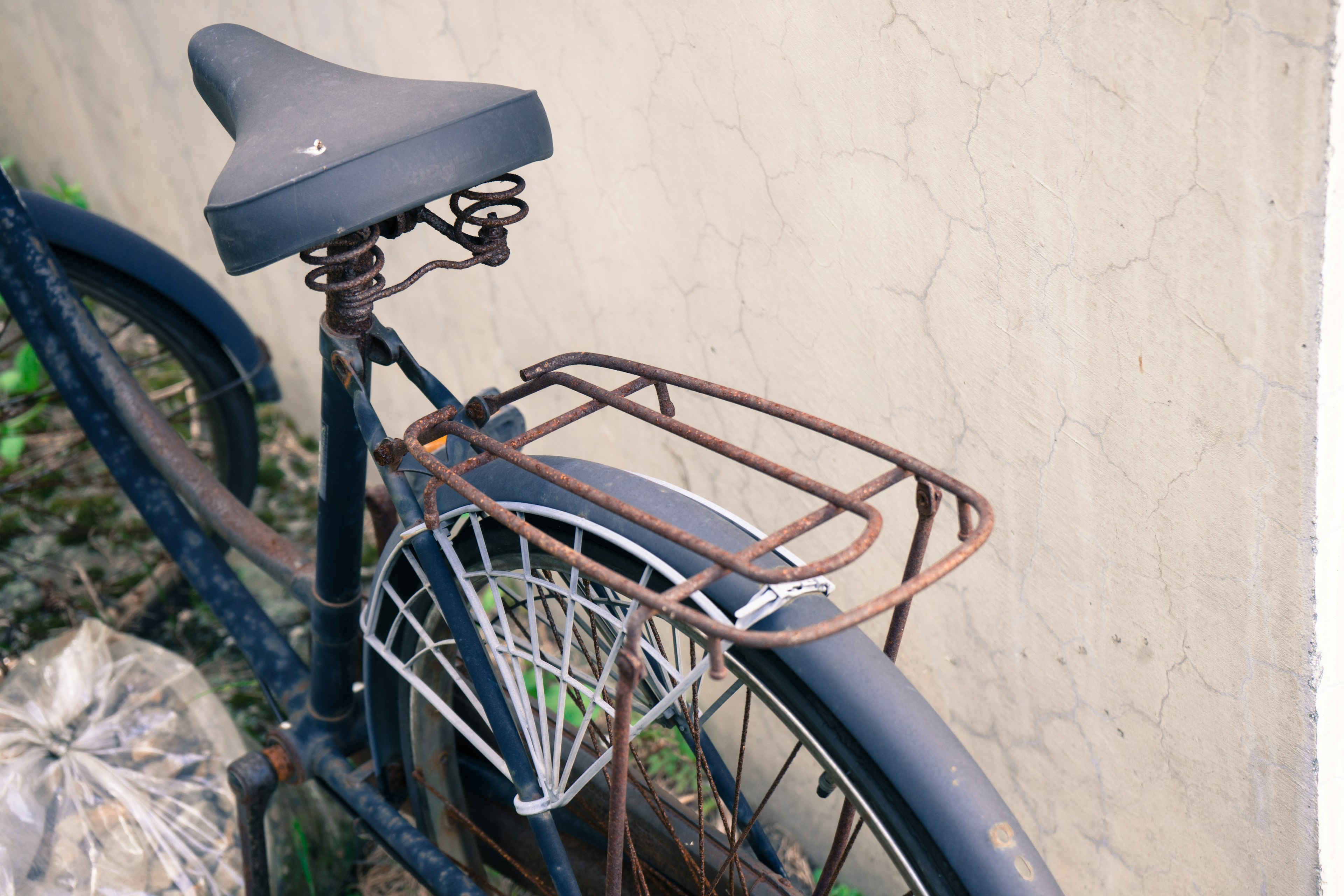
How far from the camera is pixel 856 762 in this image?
759 mm

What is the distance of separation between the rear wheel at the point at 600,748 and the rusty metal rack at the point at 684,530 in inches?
2.7

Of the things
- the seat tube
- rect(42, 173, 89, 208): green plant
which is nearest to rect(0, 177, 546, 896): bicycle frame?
the seat tube

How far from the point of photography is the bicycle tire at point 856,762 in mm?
735

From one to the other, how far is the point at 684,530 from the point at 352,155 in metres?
0.37

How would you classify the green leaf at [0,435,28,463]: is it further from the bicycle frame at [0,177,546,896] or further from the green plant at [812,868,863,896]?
the green plant at [812,868,863,896]

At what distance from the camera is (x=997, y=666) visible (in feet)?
3.76

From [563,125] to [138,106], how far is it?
1488mm

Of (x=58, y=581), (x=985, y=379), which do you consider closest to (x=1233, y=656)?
(x=985, y=379)

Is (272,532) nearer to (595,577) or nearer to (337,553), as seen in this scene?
(337,553)

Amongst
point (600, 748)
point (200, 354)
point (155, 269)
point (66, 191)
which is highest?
point (66, 191)

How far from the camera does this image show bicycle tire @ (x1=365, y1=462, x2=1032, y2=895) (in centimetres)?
74

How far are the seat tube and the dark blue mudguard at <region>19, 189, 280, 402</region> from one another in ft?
2.44

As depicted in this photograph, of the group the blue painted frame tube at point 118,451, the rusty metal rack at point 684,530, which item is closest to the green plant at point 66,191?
the blue painted frame tube at point 118,451

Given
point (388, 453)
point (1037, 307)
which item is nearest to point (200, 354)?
point (388, 453)
